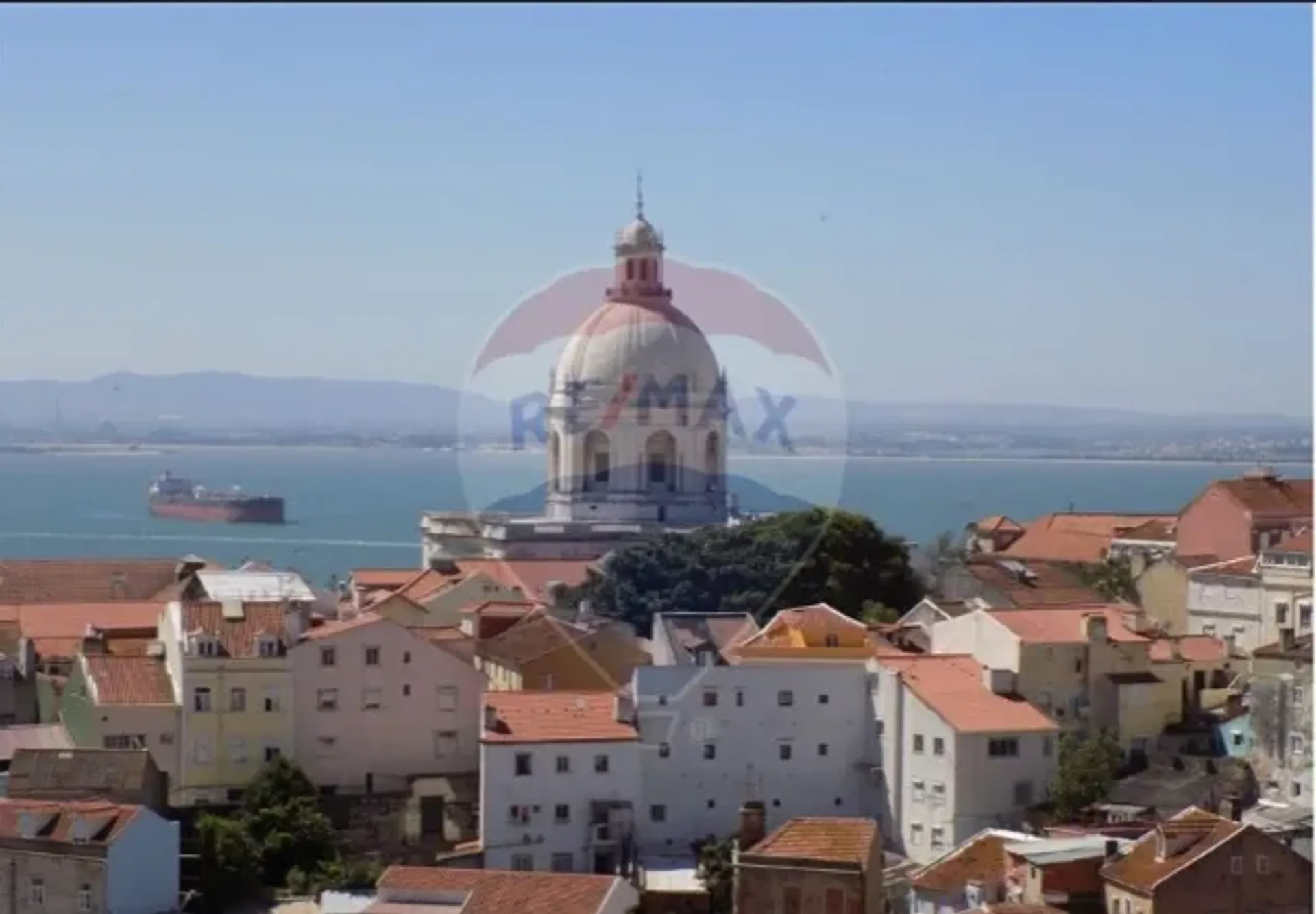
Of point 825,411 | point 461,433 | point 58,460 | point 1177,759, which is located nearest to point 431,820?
point 1177,759

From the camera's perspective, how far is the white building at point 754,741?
2356cm

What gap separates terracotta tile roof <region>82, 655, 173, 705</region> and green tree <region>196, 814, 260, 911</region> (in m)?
2.08

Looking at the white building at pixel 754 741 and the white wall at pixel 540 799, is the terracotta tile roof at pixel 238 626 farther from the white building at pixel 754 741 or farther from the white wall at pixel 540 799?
the white building at pixel 754 741

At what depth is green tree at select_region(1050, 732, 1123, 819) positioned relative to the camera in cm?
2230

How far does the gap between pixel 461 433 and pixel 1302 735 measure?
828 inches

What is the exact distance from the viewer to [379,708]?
80.7 feet

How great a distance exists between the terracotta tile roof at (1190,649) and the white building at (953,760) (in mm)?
2403

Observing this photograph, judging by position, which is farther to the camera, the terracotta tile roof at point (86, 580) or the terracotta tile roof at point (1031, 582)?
the terracotta tile roof at point (86, 580)

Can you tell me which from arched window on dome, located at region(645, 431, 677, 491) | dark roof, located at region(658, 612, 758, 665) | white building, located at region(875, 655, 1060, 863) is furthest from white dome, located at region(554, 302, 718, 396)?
white building, located at region(875, 655, 1060, 863)

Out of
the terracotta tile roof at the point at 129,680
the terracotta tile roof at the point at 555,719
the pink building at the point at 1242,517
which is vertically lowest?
the terracotta tile roof at the point at 555,719

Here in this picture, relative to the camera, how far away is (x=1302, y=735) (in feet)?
74.1

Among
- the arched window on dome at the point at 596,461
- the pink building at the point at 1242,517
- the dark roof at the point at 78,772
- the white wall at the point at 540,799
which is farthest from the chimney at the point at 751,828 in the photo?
the arched window on dome at the point at 596,461

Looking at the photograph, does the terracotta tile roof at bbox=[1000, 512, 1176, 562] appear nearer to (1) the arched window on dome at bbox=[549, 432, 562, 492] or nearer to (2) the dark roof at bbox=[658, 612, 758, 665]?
(1) the arched window on dome at bbox=[549, 432, 562, 492]

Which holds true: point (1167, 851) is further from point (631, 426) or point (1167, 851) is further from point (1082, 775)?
point (631, 426)
